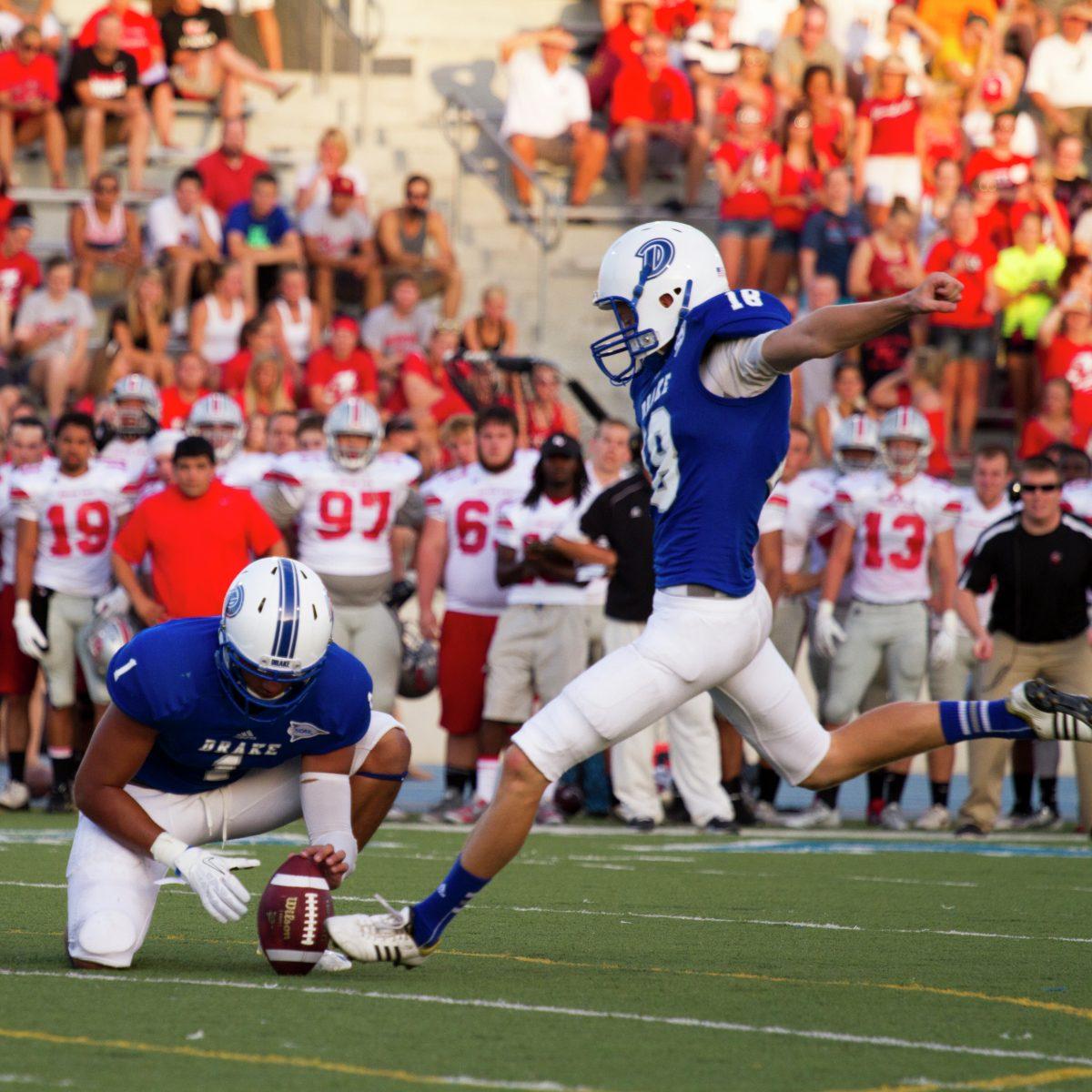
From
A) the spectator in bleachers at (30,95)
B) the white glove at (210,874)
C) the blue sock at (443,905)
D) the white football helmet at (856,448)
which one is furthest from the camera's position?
the spectator in bleachers at (30,95)

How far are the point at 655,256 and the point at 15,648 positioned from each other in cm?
631

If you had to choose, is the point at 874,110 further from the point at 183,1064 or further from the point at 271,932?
the point at 183,1064

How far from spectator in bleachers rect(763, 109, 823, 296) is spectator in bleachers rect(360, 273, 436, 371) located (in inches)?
99.0

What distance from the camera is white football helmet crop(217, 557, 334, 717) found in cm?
472

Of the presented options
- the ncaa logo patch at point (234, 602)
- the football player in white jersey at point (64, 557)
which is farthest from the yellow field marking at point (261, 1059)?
the football player in white jersey at point (64, 557)

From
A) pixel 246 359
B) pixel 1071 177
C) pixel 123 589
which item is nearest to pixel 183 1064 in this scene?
pixel 123 589

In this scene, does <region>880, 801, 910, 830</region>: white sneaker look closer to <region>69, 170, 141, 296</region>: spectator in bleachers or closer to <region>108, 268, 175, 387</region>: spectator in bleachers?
<region>108, 268, 175, 387</region>: spectator in bleachers

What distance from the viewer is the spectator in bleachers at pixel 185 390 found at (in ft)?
40.6

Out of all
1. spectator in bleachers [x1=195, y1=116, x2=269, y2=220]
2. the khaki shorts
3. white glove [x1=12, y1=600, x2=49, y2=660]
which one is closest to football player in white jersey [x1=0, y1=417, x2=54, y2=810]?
white glove [x1=12, y1=600, x2=49, y2=660]

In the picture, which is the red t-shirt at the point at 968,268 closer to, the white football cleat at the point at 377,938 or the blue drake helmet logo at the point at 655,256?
the blue drake helmet logo at the point at 655,256

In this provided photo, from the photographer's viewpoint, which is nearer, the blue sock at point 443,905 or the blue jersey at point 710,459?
the blue sock at point 443,905

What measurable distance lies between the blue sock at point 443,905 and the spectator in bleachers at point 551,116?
1117 centimetres

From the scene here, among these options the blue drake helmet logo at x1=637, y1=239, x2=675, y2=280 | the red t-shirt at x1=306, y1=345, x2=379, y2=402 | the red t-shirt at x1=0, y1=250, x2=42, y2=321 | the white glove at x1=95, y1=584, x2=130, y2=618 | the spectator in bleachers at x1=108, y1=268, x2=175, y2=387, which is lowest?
the white glove at x1=95, y1=584, x2=130, y2=618

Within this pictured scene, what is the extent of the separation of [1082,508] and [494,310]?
4640mm
